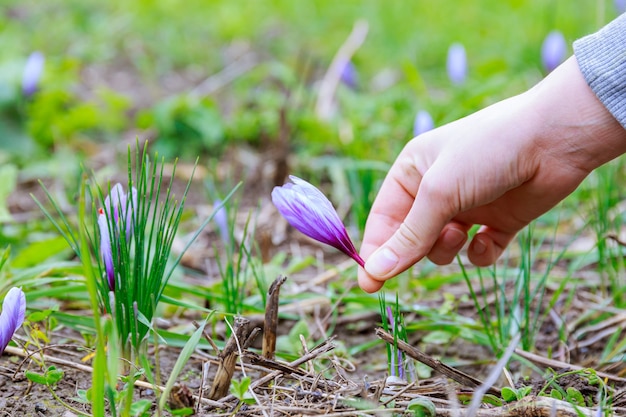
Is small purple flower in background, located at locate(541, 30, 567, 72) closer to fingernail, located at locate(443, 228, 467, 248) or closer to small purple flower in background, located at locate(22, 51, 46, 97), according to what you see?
fingernail, located at locate(443, 228, 467, 248)

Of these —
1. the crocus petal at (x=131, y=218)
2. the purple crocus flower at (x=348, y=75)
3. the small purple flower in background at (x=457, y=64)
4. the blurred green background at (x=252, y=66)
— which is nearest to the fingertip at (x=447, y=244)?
the crocus petal at (x=131, y=218)

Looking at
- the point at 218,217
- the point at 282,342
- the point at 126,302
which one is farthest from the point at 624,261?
the point at 126,302

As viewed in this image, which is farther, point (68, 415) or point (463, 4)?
point (463, 4)

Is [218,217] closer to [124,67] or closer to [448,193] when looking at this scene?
[448,193]

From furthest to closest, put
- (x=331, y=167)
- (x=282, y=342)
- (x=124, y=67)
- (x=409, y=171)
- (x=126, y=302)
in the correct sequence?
(x=124, y=67), (x=331, y=167), (x=282, y=342), (x=409, y=171), (x=126, y=302)

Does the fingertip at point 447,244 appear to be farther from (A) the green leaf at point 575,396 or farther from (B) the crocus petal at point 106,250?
(B) the crocus petal at point 106,250
